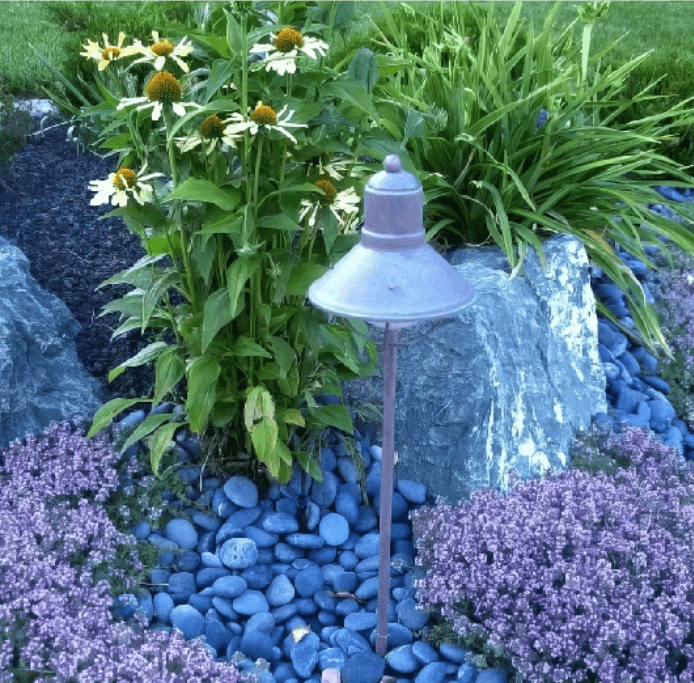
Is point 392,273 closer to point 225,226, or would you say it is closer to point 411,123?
point 225,226

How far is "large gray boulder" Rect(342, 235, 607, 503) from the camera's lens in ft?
9.78

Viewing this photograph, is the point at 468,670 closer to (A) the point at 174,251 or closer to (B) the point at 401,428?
(B) the point at 401,428

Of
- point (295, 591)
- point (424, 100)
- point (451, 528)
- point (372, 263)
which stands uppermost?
point (372, 263)

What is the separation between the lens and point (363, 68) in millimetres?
2350

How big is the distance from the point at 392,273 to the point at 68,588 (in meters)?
1.25

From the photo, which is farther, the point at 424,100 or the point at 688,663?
the point at 424,100

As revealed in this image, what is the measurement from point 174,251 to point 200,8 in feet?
2.20

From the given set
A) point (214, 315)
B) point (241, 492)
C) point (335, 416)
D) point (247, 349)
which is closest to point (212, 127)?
point (214, 315)

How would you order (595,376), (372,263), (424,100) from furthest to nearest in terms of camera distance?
1. (424,100)
2. (595,376)
3. (372,263)

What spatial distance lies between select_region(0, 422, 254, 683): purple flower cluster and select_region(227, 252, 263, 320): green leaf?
76 cm

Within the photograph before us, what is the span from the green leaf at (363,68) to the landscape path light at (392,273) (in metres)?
0.52

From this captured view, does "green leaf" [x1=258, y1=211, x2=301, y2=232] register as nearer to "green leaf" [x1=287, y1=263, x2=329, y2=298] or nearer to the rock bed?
"green leaf" [x1=287, y1=263, x2=329, y2=298]

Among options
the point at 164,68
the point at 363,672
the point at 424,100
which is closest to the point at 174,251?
the point at 164,68

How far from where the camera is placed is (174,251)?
2512 millimetres
